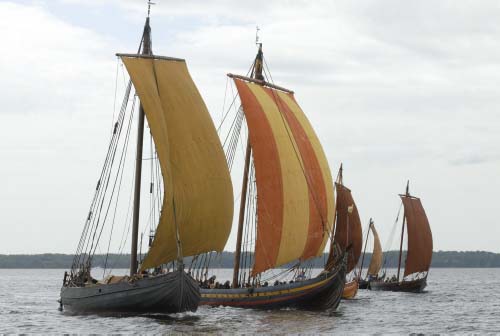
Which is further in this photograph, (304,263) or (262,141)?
(304,263)

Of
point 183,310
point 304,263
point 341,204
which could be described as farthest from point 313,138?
point 183,310

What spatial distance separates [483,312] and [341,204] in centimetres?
1494

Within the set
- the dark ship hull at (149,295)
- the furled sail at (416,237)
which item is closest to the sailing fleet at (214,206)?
the dark ship hull at (149,295)

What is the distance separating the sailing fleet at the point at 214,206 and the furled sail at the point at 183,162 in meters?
0.06

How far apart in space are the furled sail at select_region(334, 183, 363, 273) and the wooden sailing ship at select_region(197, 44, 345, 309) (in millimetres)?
11148

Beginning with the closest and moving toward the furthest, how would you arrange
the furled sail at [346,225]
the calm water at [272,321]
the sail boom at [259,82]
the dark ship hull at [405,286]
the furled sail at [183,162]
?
the calm water at [272,321] < the furled sail at [183,162] < the sail boom at [259,82] < the furled sail at [346,225] < the dark ship hull at [405,286]

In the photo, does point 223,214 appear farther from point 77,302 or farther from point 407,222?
point 407,222

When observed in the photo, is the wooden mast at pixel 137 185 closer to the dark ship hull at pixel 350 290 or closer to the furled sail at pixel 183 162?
the furled sail at pixel 183 162

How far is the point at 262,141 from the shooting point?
6178cm

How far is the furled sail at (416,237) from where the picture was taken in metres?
108

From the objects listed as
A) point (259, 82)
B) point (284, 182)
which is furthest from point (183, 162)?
point (259, 82)

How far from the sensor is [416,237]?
10769cm

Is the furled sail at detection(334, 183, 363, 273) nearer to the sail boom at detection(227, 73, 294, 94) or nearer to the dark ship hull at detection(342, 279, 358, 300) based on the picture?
the dark ship hull at detection(342, 279, 358, 300)

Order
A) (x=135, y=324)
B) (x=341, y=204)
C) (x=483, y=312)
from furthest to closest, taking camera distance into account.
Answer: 1. (x=341, y=204)
2. (x=483, y=312)
3. (x=135, y=324)
